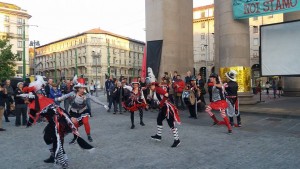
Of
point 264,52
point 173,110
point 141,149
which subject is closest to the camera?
point 141,149

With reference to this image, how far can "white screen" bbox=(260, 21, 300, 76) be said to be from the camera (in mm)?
14023

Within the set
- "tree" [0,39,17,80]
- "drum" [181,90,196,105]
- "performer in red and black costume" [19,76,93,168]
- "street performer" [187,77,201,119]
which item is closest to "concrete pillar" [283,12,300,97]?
"street performer" [187,77,201,119]

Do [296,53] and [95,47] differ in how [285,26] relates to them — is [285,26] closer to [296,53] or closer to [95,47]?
[296,53]

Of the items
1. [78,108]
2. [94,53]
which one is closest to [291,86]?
[78,108]

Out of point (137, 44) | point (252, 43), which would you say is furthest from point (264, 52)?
point (137, 44)

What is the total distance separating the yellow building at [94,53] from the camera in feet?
318

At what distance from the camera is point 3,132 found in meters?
11.2

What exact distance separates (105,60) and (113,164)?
92.7 meters

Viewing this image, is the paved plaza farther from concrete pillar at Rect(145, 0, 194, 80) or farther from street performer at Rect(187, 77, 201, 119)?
concrete pillar at Rect(145, 0, 194, 80)

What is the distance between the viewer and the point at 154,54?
64.5ft

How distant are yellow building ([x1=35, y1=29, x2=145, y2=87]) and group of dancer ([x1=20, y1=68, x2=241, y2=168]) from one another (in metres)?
76.7

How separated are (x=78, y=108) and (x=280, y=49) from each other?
441 inches

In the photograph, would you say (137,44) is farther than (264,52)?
Yes

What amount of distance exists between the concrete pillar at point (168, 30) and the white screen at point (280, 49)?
629cm
